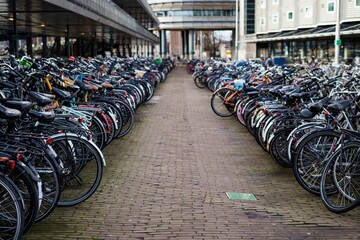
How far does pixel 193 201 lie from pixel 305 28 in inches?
1451

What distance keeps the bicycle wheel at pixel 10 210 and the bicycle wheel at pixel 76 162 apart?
1132mm

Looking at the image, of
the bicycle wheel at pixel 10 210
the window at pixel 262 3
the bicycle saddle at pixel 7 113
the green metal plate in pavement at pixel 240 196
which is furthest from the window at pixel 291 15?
the bicycle wheel at pixel 10 210

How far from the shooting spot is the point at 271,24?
1870 inches

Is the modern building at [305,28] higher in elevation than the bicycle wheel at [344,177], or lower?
higher

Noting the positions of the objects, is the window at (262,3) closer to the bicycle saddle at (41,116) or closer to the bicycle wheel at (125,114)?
the bicycle wheel at (125,114)

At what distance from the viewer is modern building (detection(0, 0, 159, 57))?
15.3 m

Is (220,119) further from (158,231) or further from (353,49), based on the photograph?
(353,49)

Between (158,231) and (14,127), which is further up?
(14,127)

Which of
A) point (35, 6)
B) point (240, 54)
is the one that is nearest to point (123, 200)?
point (35, 6)

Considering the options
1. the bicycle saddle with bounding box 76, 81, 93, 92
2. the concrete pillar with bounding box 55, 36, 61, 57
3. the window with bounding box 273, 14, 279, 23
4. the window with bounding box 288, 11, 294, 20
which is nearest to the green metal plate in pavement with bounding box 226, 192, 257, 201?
the bicycle saddle with bounding box 76, 81, 93, 92

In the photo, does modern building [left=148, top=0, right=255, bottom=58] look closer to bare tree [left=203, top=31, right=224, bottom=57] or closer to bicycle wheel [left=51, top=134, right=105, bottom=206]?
bare tree [left=203, top=31, right=224, bottom=57]

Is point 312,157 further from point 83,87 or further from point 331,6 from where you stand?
point 331,6

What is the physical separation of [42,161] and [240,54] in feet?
175

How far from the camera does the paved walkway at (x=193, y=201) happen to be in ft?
14.9
